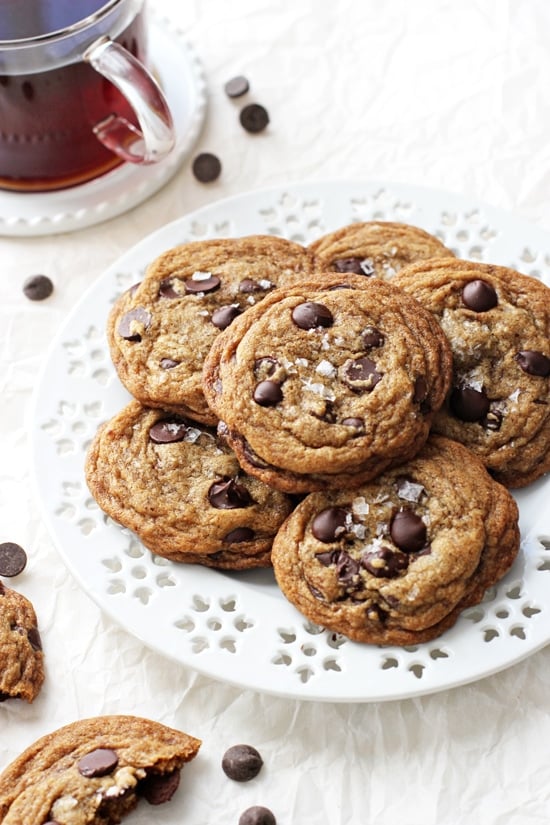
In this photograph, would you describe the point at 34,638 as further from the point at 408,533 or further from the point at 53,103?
the point at 53,103

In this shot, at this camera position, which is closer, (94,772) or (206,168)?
(94,772)

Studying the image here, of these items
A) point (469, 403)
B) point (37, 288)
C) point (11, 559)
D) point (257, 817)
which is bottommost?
point (257, 817)

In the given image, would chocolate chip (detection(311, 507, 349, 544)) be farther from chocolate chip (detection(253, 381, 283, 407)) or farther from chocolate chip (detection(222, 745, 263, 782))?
chocolate chip (detection(222, 745, 263, 782))

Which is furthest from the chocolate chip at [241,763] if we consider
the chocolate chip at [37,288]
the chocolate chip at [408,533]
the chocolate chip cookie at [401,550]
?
the chocolate chip at [37,288]

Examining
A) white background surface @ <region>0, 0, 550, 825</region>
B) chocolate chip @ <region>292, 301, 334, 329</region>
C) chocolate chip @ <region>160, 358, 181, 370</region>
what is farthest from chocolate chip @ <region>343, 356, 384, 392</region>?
white background surface @ <region>0, 0, 550, 825</region>

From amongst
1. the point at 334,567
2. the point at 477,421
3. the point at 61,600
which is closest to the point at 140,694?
the point at 61,600

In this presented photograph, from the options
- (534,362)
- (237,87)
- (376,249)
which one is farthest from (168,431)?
(237,87)

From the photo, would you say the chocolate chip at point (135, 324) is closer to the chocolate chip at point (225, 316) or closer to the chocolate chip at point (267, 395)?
the chocolate chip at point (225, 316)

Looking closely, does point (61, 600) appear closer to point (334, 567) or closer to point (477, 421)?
point (334, 567)
